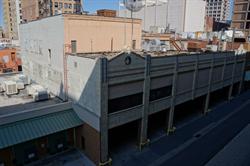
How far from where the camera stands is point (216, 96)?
133 feet

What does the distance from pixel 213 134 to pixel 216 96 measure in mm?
16259

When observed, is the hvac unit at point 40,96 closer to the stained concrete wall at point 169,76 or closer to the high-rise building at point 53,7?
the stained concrete wall at point 169,76

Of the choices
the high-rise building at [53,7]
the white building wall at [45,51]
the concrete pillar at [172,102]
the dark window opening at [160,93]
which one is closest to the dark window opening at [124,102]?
the dark window opening at [160,93]

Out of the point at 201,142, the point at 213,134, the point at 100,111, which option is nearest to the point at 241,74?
the point at 213,134

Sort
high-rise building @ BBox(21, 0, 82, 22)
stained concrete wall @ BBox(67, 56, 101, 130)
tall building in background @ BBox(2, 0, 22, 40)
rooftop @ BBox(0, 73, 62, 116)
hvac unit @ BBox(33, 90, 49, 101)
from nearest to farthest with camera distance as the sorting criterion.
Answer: stained concrete wall @ BBox(67, 56, 101, 130)
rooftop @ BBox(0, 73, 62, 116)
hvac unit @ BBox(33, 90, 49, 101)
high-rise building @ BBox(21, 0, 82, 22)
tall building in background @ BBox(2, 0, 22, 40)

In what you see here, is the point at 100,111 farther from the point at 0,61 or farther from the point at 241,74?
the point at 0,61

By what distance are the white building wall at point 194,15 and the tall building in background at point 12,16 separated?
89.9 meters

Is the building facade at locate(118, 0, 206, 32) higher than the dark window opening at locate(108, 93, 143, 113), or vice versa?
the building facade at locate(118, 0, 206, 32)

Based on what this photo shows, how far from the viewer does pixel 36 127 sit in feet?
62.4

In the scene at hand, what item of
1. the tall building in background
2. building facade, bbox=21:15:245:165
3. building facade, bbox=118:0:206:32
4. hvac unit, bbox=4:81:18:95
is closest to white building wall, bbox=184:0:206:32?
building facade, bbox=118:0:206:32

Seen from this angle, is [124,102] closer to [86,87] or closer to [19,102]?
[86,87]

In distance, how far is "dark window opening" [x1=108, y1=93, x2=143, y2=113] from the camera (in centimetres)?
1911

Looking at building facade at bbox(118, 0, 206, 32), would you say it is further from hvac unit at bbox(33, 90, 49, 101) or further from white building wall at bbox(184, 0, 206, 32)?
hvac unit at bbox(33, 90, 49, 101)

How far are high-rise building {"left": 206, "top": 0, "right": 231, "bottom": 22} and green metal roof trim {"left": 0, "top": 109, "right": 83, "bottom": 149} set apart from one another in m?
203
